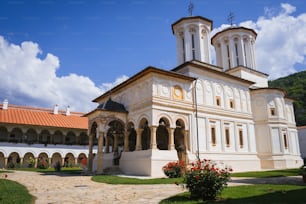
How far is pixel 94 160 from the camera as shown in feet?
65.7

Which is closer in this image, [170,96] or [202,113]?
[170,96]

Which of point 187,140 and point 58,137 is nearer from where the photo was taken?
point 187,140

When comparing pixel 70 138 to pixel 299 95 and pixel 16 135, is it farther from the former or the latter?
pixel 299 95

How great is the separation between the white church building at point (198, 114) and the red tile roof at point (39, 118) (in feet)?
39.3

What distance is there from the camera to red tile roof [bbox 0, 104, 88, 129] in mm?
31016

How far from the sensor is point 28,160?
3219 centimetres

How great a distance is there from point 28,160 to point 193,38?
26010mm

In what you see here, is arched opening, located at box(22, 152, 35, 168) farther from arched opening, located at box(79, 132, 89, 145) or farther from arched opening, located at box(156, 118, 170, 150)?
arched opening, located at box(156, 118, 170, 150)

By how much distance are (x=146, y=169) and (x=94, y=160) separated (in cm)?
674

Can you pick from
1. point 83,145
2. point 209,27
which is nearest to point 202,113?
point 209,27

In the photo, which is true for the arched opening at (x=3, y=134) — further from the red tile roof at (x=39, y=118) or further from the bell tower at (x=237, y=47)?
the bell tower at (x=237, y=47)

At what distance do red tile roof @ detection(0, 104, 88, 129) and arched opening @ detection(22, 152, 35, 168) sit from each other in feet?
14.7

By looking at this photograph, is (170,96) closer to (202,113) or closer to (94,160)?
(202,113)

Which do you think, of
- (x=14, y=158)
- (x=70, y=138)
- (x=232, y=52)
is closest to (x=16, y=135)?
(x=14, y=158)
